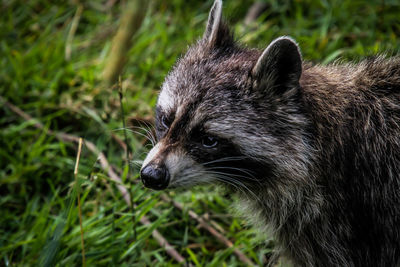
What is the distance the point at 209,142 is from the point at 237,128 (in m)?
0.23

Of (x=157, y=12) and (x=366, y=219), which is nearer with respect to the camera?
(x=366, y=219)

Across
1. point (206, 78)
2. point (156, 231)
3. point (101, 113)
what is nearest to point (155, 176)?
point (206, 78)

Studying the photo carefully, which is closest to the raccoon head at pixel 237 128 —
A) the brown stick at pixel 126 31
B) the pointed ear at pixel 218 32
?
the pointed ear at pixel 218 32

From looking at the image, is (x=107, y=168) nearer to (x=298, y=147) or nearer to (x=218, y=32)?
(x=218, y=32)

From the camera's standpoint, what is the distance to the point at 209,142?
3783mm

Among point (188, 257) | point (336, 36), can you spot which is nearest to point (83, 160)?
point (188, 257)

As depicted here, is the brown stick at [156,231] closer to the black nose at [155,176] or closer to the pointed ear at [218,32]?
the black nose at [155,176]

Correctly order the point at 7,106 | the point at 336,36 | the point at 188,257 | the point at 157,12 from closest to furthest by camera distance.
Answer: the point at 188,257, the point at 7,106, the point at 336,36, the point at 157,12

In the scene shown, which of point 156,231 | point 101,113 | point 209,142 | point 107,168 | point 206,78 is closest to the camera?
point 209,142

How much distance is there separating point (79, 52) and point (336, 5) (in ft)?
11.3

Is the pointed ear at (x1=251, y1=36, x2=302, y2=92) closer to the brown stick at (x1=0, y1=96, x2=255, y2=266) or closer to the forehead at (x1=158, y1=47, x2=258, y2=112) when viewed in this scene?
the forehead at (x1=158, y1=47, x2=258, y2=112)

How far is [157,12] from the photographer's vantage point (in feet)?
24.6

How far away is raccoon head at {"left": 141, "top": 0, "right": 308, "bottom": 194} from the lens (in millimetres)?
3736

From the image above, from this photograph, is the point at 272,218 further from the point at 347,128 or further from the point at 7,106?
the point at 7,106
